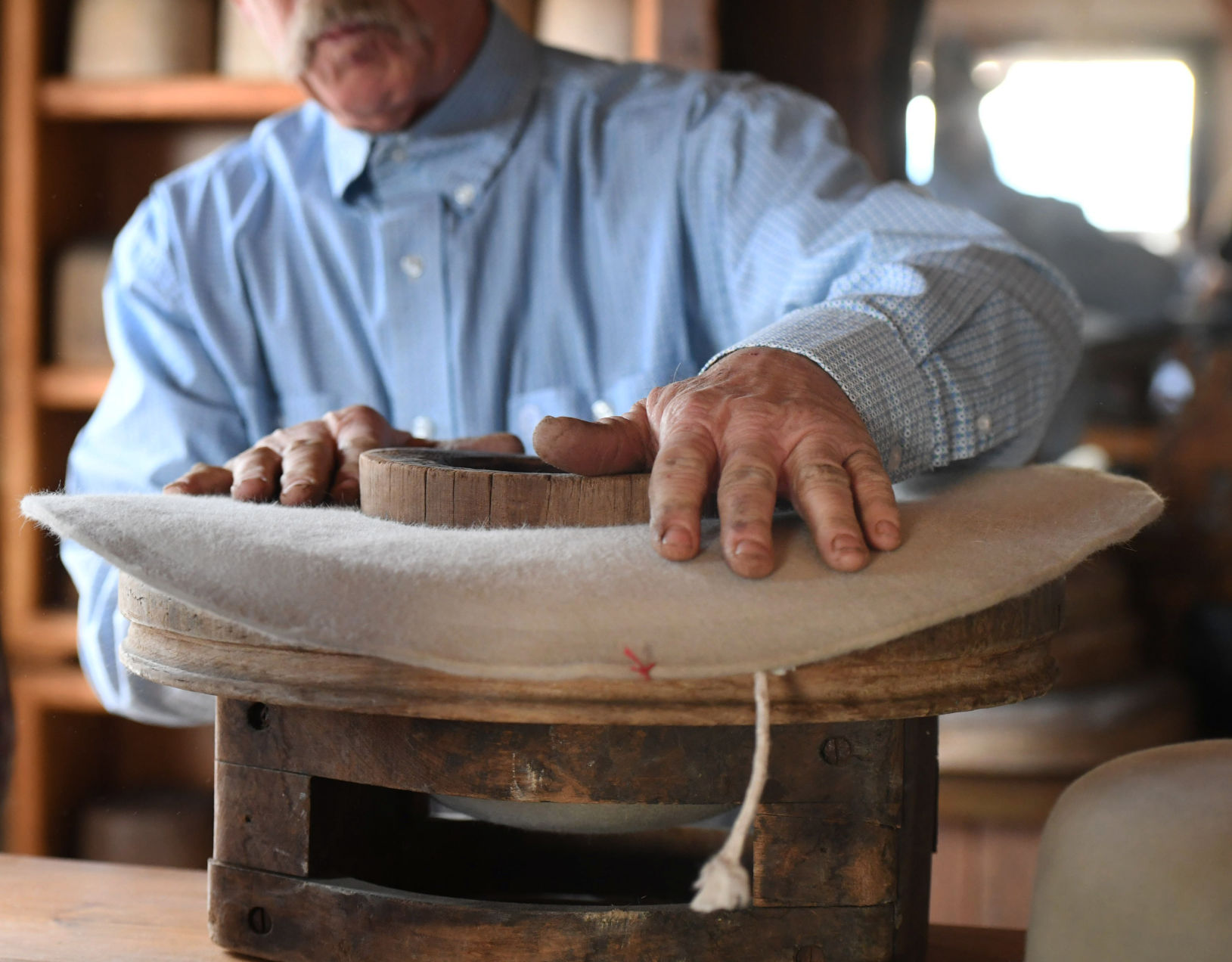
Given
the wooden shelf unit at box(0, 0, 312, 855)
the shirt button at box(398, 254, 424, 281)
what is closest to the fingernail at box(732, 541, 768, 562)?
the shirt button at box(398, 254, 424, 281)

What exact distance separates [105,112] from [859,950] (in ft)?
6.92

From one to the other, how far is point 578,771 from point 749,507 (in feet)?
0.46

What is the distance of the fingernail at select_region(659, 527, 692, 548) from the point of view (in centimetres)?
54

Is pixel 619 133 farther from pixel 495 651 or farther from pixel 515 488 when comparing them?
pixel 495 651

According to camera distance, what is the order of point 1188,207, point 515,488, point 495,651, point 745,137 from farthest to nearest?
point 1188,207, point 745,137, point 515,488, point 495,651

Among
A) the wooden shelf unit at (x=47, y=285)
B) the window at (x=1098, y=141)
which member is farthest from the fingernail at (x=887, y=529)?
the window at (x=1098, y=141)

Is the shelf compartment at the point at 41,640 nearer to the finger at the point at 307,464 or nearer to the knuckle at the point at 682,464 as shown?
the finger at the point at 307,464

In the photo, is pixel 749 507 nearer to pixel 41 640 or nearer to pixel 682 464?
pixel 682 464

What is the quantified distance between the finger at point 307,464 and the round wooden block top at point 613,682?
0.15 metres

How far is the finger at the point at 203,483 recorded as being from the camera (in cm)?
76

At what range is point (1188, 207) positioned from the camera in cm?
530

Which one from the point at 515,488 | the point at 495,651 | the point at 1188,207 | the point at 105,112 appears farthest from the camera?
the point at 1188,207

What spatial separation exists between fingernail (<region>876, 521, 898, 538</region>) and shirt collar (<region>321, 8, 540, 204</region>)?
82 centimetres

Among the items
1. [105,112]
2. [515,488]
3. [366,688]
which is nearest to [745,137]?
[515,488]
